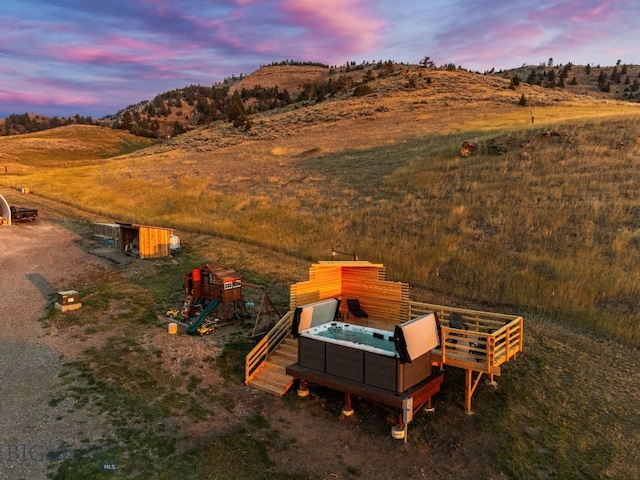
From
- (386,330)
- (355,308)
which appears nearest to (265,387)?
(386,330)

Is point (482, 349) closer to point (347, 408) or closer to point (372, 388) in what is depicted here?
point (372, 388)

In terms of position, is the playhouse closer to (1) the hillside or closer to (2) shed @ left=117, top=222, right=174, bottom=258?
(2) shed @ left=117, top=222, right=174, bottom=258

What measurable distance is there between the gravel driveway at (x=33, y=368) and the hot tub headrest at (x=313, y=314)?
520 centimetres

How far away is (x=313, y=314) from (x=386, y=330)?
2.31m

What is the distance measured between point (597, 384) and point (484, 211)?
14064 mm

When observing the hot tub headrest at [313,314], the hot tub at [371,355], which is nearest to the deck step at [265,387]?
the hot tub at [371,355]

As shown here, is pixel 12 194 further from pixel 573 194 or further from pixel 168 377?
pixel 573 194

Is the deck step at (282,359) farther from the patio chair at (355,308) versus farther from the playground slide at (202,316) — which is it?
the playground slide at (202,316)

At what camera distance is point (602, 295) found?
16562mm

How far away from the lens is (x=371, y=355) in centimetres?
1076

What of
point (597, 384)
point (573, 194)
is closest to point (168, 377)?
point (597, 384)

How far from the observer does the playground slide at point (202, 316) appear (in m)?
15.8

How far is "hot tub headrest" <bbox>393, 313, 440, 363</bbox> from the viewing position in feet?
33.2

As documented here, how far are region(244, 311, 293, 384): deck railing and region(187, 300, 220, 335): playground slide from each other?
2.98 m
